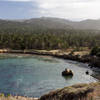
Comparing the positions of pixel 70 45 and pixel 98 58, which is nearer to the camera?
pixel 98 58

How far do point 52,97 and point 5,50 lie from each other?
11757 centimetres

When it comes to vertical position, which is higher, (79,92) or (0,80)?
(79,92)

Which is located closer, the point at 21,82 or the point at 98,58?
the point at 21,82

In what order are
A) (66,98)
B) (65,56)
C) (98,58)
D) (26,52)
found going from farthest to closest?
(26,52), (65,56), (98,58), (66,98)

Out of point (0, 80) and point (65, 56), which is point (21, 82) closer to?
point (0, 80)

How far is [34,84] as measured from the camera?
171ft

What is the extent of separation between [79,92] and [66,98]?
1.54m

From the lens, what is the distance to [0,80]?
181 ft

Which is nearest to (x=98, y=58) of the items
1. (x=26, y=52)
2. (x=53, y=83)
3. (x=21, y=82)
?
(x=53, y=83)

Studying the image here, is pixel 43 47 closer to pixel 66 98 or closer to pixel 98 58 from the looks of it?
pixel 98 58

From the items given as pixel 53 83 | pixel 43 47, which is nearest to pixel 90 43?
pixel 43 47

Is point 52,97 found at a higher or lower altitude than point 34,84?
higher

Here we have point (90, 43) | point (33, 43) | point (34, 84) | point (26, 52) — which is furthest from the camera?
point (90, 43)

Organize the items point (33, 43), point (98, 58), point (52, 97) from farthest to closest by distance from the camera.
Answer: point (33, 43) < point (98, 58) < point (52, 97)
